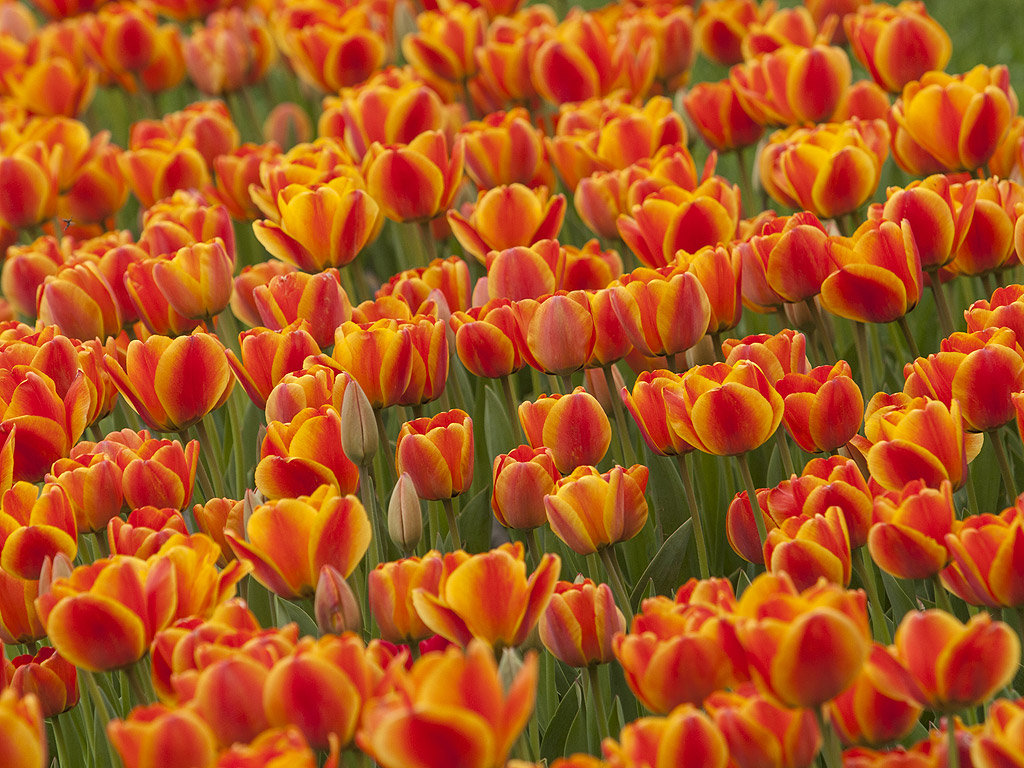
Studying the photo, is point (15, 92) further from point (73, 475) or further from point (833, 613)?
point (833, 613)

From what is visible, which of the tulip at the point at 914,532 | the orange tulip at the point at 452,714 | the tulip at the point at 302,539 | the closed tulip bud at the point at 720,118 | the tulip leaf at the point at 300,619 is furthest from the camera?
the closed tulip bud at the point at 720,118

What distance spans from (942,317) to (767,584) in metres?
1.04

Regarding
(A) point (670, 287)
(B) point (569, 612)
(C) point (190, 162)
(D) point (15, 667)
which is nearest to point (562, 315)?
(A) point (670, 287)

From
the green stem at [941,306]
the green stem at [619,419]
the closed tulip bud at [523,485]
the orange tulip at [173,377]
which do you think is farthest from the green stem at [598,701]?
the green stem at [941,306]

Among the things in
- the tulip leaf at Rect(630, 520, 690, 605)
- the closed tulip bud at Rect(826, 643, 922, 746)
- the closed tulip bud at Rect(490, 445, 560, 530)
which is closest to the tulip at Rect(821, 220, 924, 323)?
the tulip leaf at Rect(630, 520, 690, 605)

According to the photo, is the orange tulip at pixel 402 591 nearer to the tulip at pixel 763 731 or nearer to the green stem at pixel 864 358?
the tulip at pixel 763 731

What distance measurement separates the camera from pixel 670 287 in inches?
69.0

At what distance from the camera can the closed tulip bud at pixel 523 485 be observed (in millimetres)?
1566

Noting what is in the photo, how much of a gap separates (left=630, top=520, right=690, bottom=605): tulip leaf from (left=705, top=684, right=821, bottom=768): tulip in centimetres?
71

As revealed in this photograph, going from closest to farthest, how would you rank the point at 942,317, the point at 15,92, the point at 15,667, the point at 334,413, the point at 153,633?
the point at 153,633
the point at 15,667
the point at 334,413
the point at 942,317
the point at 15,92

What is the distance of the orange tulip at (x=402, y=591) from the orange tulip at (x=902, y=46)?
1865mm

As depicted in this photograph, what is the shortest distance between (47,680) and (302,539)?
37 centimetres

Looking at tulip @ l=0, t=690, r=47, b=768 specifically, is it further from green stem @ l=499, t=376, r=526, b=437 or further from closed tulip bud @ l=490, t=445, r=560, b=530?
green stem @ l=499, t=376, r=526, b=437

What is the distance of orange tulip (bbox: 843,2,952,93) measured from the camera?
8.82 ft
